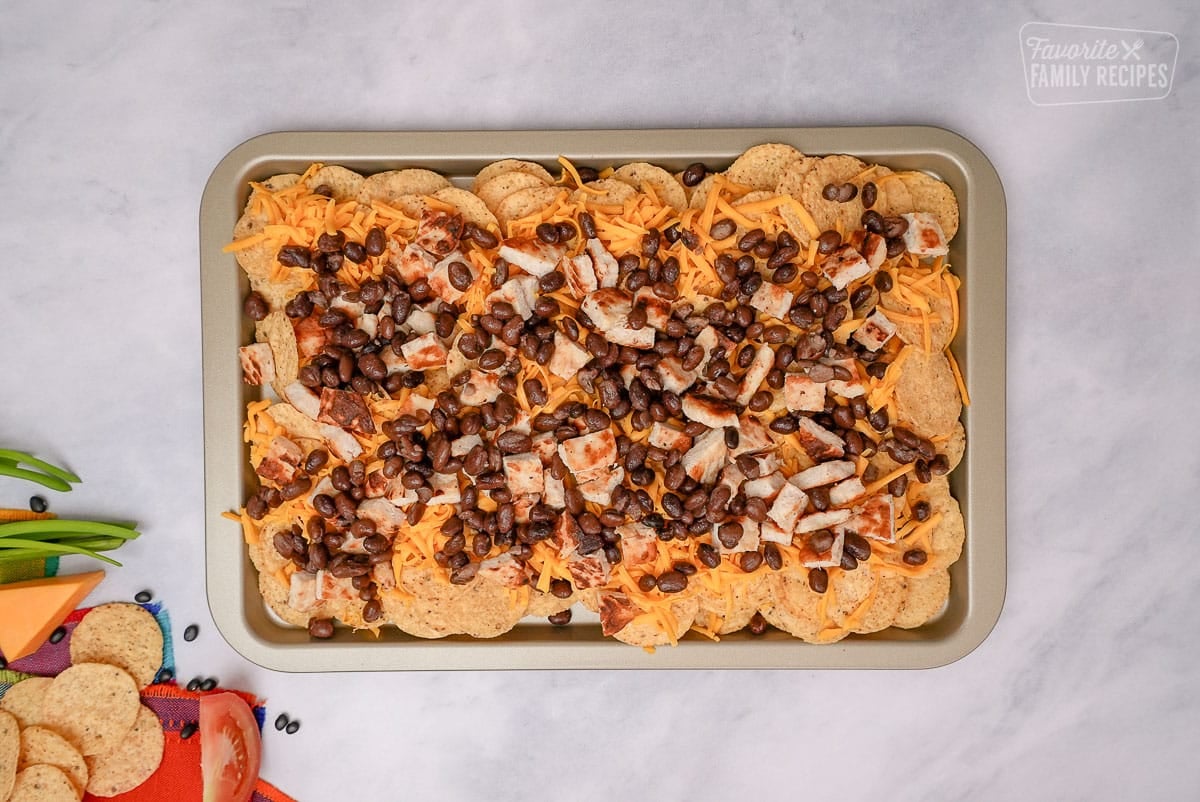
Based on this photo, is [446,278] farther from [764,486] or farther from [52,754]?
[52,754]

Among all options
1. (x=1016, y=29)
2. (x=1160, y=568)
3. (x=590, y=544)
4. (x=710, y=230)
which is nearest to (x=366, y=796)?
(x=590, y=544)

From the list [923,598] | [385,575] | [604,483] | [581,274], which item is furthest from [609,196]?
[923,598]

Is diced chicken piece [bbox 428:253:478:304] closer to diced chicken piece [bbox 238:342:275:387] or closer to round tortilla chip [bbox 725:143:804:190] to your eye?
diced chicken piece [bbox 238:342:275:387]

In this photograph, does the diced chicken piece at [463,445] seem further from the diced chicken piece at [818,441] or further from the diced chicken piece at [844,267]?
the diced chicken piece at [844,267]

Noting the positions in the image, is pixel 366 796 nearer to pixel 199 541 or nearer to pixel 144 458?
pixel 199 541

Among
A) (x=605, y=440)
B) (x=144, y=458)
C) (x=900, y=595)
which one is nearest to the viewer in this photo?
(x=605, y=440)

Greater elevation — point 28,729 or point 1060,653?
point 1060,653

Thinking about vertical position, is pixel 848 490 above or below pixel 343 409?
below
